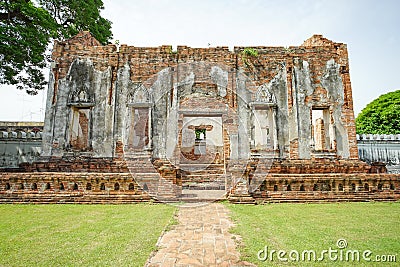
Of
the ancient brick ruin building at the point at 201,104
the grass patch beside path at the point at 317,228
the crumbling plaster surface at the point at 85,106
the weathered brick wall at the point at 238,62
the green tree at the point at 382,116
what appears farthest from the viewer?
the green tree at the point at 382,116

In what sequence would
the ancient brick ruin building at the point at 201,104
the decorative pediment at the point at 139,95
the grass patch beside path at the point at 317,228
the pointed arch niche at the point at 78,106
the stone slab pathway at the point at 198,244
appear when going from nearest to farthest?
the stone slab pathway at the point at 198,244 < the grass patch beside path at the point at 317,228 < the ancient brick ruin building at the point at 201,104 < the pointed arch niche at the point at 78,106 < the decorative pediment at the point at 139,95

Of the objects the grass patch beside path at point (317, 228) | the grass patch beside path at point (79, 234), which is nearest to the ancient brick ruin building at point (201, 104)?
the grass patch beside path at point (317, 228)

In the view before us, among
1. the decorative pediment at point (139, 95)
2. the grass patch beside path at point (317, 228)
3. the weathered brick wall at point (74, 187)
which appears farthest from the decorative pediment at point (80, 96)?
the grass patch beside path at point (317, 228)

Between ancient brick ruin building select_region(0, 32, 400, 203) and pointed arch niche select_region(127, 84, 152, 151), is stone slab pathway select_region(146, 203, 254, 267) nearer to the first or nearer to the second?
ancient brick ruin building select_region(0, 32, 400, 203)

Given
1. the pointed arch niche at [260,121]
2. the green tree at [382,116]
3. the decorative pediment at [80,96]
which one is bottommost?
the pointed arch niche at [260,121]

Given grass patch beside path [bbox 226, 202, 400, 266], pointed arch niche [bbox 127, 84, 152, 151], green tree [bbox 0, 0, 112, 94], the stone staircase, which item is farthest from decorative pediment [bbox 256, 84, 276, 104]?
green tree [bbox 0, 0, 112, 94]

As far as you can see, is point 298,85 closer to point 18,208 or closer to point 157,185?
point 157,185

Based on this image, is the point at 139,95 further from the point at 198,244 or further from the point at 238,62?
the point at 198,244

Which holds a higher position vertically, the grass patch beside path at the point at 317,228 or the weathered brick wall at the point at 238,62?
the weathered brick wall at the point at 238,62

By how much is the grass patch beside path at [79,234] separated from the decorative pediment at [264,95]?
6.11 metres

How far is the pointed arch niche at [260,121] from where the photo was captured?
34.5ft

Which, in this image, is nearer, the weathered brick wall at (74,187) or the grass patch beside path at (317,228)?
the grass patch beside path at (317,228)

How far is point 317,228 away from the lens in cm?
442

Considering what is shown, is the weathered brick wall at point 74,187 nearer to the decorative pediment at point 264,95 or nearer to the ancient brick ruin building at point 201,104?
the ancient brick ruin building at point 201,104
